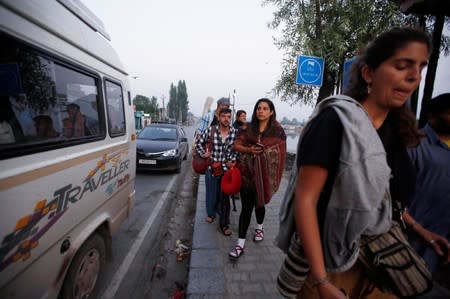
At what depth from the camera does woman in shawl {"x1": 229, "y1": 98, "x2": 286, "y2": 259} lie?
3004mm

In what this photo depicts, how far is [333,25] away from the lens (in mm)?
8219

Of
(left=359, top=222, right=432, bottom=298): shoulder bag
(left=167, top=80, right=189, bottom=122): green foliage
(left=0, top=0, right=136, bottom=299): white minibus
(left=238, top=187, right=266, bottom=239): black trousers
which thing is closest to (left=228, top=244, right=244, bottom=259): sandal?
(left=238, top=187, right=266, bottom=239): black trousers

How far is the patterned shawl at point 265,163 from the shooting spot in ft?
9.85

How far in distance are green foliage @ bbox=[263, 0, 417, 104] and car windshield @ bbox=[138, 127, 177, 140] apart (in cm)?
506

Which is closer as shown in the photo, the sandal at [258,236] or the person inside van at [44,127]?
the person inside van at [44,127]

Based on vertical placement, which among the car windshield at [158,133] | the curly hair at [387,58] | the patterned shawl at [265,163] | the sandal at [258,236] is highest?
the curly hair at [387,58]

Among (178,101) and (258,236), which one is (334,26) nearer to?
(258,236)

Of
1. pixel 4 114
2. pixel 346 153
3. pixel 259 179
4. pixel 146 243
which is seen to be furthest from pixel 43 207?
pixel 146 243

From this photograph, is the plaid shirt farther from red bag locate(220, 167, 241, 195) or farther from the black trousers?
the black trousers

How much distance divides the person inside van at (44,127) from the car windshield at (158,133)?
6798 millimetres

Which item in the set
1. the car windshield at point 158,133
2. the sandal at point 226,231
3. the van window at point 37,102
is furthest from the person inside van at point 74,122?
the car windshield at point 158,133

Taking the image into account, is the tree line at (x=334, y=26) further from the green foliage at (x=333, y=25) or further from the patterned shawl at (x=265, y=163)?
the patterned shawl at (x=265, y=163)

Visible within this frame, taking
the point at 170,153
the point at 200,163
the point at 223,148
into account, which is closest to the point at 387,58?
the point at 223,148

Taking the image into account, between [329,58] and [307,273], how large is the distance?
867cm
